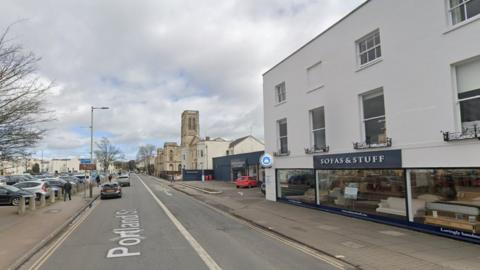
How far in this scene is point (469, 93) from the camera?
→ 1102cm

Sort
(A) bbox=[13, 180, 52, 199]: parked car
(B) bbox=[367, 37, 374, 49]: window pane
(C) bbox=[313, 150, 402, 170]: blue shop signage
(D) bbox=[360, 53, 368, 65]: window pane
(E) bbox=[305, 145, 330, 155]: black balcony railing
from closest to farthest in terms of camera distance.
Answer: (C) bbox=[313, 150, 402, 170]: blue shop signage, (B) bbox=[367, 37, 374, 49]: window pane, (D) bbox=[360, 53, 368, 65]: window pane, (E) bbox=[305, 145, 330, 155]: black balcony railing, (A) bbox=[13, 180, 52, 199]: parked car

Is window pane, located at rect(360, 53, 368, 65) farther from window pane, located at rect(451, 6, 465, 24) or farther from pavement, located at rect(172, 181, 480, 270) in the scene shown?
pavement, located at rect(172, 181, 480, 270)

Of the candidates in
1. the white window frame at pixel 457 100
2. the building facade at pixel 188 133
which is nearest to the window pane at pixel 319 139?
the white window frame at pixel 457 100

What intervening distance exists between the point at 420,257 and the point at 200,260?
204 inches

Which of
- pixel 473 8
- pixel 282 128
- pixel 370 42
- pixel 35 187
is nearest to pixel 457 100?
pixel 473 8

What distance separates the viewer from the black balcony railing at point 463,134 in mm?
10367

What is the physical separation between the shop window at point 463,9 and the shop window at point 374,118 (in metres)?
3.92

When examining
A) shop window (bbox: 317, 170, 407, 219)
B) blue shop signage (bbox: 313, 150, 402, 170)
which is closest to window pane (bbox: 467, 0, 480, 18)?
blue shop signage (bbox: 313, 150, 402, 170)

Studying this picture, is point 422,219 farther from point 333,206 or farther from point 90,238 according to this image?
point 90,238

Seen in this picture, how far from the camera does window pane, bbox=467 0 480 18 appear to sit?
10.8 m

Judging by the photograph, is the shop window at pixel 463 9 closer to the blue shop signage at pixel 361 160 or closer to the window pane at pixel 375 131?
the window pane at pixel 375 131

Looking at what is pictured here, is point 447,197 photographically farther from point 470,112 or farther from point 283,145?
point 283,145

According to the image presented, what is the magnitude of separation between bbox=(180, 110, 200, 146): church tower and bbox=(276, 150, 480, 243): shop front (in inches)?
3399

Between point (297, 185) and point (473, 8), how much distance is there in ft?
41.5
